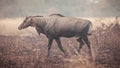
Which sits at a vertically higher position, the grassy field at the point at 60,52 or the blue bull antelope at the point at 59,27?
the blue bull antelope at the point at 59,27

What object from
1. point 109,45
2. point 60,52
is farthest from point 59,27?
point 109,45

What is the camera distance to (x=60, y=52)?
394cm

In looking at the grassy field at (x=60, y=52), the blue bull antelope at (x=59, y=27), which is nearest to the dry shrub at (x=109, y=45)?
the grassy field at (x=60, y=52)

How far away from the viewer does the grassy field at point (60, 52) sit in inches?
154

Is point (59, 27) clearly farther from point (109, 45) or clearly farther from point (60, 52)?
point (109, 45)

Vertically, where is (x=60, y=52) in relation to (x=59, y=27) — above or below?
below

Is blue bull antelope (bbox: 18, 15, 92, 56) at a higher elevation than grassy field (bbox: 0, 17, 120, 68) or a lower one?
higher

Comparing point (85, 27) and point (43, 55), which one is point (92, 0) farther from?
point (43, 55)

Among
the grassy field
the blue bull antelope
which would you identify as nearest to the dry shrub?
the grassy field

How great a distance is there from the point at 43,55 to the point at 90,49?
2.18 feet

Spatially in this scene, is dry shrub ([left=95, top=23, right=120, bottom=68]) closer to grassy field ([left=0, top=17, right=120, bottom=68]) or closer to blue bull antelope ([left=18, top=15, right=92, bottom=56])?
grassy field ([left=0, top=17, right=120, bottom=68])

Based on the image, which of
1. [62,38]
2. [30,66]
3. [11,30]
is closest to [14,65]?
[30,66]

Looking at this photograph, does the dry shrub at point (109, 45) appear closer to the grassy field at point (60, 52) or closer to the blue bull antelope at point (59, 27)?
the grassy field at point (60, 52)

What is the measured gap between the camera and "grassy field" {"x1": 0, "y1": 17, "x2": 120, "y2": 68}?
392 cm
